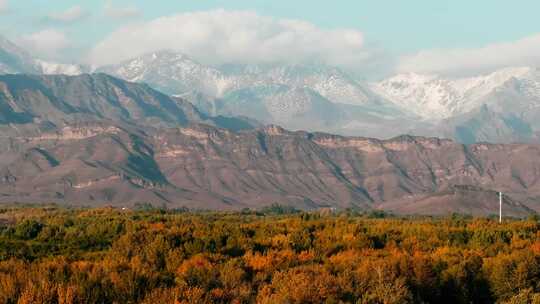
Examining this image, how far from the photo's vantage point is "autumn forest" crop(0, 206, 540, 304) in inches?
2021

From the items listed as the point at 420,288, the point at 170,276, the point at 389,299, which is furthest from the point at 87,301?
the point at 420,288

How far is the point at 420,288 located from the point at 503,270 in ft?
32.6

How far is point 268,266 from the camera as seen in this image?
65.5 meters

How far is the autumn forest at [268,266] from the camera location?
51.3m

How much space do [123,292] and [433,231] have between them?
6017 cm

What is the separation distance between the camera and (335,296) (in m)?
53.0

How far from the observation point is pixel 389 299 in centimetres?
5453

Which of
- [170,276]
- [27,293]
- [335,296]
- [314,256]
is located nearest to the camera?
[27,293]

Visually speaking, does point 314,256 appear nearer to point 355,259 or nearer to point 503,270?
point 355,259

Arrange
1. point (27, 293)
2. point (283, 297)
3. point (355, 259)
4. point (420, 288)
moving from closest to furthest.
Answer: point (27, 293) < point (283, 297) < point (420, 288) < point (355, 259)

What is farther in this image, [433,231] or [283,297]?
[433,231]

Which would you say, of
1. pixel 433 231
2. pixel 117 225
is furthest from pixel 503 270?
pixel 117 225

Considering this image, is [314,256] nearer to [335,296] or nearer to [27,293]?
[335,296]

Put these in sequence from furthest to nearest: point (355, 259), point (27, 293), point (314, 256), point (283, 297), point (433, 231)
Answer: point (433, 231) < point (314, 256) < point (355, 259) < point (283, 297) < point (27, 293)
